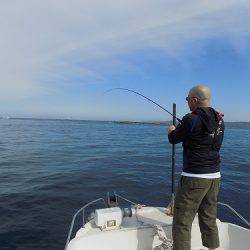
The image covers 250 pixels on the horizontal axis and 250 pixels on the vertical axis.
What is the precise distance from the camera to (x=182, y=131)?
4.48 metres

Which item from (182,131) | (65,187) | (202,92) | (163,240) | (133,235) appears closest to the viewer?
(182,131)

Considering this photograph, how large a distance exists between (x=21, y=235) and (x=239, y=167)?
17101 mm

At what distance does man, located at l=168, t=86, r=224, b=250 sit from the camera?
4.46 metres

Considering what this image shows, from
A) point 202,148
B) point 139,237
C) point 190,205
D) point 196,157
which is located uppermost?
point 202,148

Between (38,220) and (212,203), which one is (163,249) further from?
(38,220)

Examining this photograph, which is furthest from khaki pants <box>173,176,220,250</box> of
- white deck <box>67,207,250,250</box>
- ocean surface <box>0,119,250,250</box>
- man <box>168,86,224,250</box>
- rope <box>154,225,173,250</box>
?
ocean surface <box>0,119,250,250</box>

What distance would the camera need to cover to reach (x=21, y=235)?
29.9ft

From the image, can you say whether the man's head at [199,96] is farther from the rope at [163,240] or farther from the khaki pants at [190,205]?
the rope at [163,240]

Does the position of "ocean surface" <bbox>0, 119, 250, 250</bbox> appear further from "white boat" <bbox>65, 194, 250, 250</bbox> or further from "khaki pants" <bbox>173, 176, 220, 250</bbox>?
"khaki pants" <bbox>173, 176, 220, 250</bbox>

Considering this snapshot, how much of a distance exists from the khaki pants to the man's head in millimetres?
1150

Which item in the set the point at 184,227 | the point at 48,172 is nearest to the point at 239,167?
the point at 48,172

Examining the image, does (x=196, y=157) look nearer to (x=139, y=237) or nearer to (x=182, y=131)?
(x=182, y=131)

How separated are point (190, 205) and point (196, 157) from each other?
30.0 inches

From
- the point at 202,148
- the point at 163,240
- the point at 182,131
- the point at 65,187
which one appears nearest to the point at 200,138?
the point at 202,148
